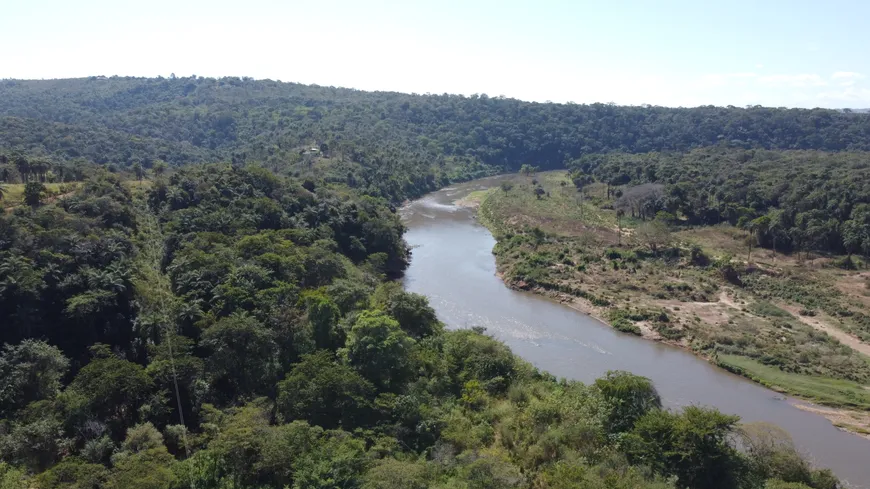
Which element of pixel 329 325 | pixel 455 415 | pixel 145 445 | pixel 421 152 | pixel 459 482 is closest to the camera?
pixel 459 482

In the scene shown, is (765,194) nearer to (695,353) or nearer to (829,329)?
(829,329)

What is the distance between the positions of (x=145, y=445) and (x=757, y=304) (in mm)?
46972

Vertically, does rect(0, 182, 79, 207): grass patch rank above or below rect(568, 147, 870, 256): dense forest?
above

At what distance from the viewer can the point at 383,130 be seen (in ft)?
A: 466

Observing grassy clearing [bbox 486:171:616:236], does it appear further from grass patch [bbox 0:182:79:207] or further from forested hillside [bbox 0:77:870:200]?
grass patch [bbox 0:182:79:207]

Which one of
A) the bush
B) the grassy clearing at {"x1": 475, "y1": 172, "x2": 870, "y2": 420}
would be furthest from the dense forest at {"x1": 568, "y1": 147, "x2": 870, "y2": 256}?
the bush

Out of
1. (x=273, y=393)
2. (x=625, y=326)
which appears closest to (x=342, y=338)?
(x=273, y=393)

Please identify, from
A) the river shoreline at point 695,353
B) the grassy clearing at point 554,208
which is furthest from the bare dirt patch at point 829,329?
the grassy clearing at point 554,208

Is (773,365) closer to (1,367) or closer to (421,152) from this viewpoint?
(1,367)

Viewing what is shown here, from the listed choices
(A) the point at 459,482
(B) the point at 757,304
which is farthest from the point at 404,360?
(B) the point at 757,304

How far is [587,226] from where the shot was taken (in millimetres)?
73688

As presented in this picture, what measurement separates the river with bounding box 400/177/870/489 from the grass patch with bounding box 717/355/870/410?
0.75m

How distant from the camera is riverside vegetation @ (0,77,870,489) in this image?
74.4 ft

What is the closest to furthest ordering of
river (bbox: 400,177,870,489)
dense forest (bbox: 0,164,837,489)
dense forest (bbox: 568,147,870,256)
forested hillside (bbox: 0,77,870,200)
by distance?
dense forest (bbox: 0,164,837,489) < river (bbox: 400,177,870,489) < dense forest (bbox: 568,147,870,256) < forested hillside (bbox: 0,77,870,200)
